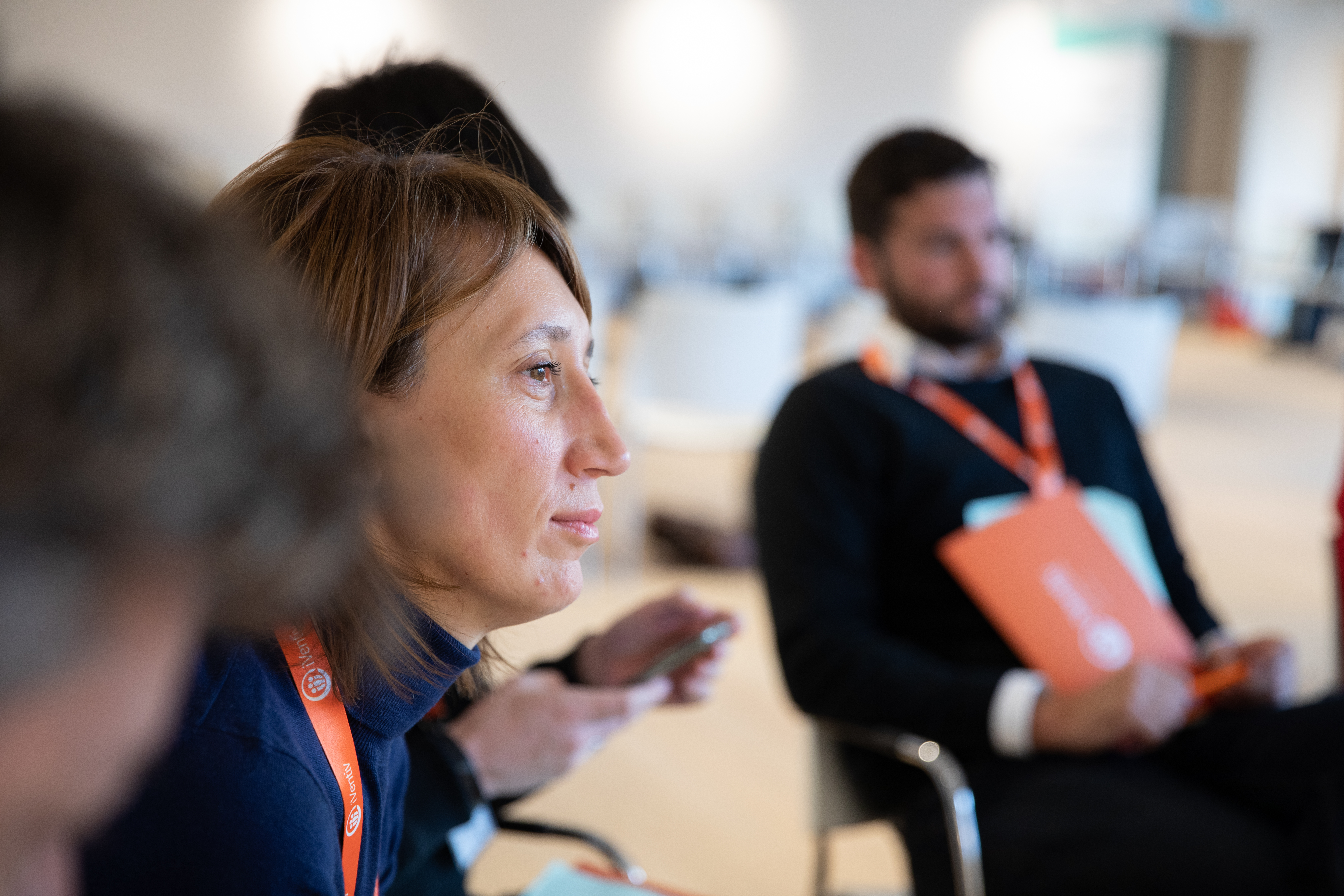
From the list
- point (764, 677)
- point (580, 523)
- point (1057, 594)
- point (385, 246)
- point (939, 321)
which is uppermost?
point (385, 246)

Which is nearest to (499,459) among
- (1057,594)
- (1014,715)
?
(1014,715)

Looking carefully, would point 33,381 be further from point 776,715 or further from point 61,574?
point 776,715

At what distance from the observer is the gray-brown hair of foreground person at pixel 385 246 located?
0.75 m

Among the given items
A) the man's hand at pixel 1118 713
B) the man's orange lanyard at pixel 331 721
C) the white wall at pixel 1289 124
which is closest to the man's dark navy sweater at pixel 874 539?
the man's hand at pixel 1118 713

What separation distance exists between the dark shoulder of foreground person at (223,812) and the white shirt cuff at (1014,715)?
1.16 m

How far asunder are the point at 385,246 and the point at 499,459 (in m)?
0.17

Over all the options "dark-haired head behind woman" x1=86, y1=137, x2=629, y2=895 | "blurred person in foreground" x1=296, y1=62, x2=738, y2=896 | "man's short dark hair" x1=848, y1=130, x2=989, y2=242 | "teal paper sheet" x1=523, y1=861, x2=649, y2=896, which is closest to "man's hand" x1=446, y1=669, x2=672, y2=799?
"blurred person in foreground" x1=296, y1=62, x2=738, y2=896

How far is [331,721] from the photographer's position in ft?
2.30

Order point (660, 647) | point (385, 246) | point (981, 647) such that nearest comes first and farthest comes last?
point (385, 246) < point (660, 647) < point (981, 647)

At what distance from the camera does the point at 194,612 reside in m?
0.32

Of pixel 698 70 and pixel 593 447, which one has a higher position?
pixel 698 70

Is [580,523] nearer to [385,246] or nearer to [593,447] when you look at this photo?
[593,447]

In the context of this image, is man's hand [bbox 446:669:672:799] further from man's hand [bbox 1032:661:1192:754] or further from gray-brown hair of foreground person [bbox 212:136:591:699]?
man's hand [bbox 1032:661:1192:754]

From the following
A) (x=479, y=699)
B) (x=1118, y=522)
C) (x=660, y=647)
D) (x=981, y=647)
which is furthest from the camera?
(x=1118, y=522)
